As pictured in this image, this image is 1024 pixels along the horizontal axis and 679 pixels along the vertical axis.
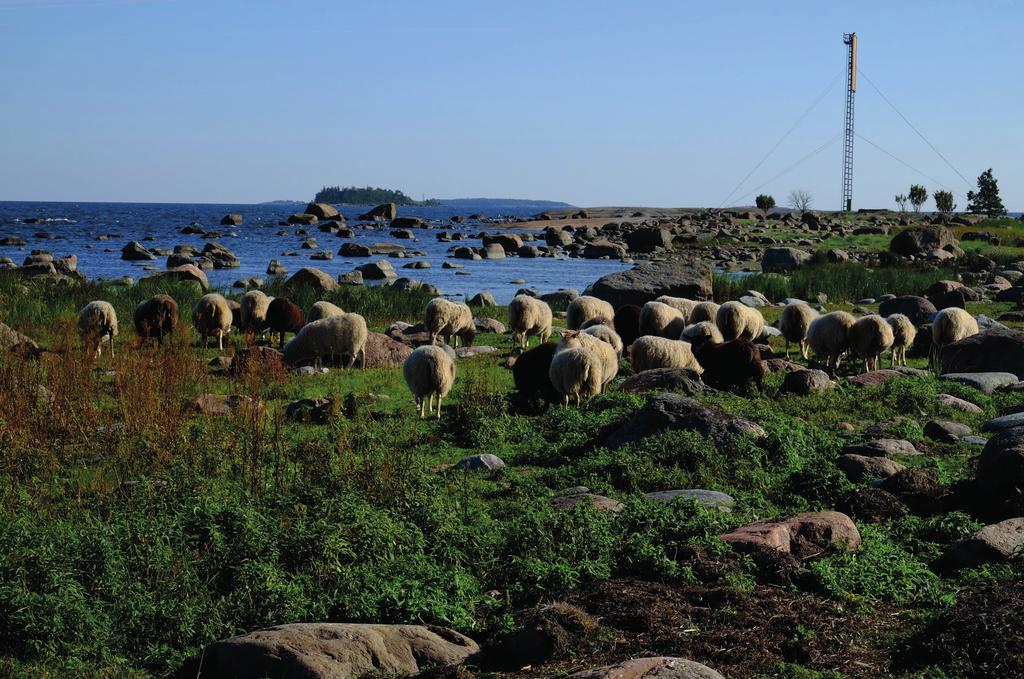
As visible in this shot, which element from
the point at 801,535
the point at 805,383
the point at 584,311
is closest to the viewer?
the point at 801,535

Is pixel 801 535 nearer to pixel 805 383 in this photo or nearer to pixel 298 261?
Result: pixel 805 383

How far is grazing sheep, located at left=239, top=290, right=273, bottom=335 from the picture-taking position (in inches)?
843

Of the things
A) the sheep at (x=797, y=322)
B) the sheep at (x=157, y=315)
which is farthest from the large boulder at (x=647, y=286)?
the sheep at (x=157, y=315)

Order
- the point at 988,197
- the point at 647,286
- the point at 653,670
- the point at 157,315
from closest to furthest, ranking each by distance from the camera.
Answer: the point at 653,670, the point at 157,315, the point at 647,286, the point at 988,197

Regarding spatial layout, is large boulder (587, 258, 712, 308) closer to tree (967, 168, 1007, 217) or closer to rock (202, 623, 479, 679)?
rock (202, 623, 479, 679)

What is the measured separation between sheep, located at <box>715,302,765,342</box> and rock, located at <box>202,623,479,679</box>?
1462cm

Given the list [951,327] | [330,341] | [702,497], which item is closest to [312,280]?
[330,341]

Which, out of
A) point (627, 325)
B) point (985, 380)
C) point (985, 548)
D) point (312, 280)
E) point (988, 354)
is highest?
point (312, 280)

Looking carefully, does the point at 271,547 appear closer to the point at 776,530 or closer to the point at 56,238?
the point at 776,530

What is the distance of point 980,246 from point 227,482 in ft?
155

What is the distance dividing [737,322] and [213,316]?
1071 centimetres

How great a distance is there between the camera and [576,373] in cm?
1421

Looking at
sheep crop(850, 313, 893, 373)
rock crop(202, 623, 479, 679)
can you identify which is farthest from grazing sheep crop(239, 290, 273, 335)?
rock crop(202, 623, 479, 679)

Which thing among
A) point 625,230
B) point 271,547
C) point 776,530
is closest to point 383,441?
point 271,547
